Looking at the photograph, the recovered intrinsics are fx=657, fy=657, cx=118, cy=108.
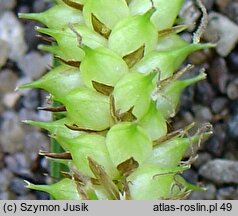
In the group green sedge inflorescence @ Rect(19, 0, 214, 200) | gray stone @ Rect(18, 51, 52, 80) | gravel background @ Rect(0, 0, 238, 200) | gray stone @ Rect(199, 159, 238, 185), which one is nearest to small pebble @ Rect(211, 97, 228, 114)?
gravel background @ Rect(0, 0, 238, 200)

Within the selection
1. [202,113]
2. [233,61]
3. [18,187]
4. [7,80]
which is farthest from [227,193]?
[7,80]

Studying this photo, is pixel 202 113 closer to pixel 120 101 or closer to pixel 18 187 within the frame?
pixel 18 187

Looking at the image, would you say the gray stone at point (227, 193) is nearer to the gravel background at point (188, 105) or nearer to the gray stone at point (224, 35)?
the gravel background at point (188, 105)

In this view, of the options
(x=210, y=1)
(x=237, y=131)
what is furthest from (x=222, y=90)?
(x=210, y=1)

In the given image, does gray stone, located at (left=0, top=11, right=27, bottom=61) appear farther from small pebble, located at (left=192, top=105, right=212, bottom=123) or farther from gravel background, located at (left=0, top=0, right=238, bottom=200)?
small pebble, located at (left=192, top=105, right=212, bottom=123)

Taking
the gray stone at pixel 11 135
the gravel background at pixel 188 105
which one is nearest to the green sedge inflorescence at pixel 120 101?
the gravel background at pixel 188 105

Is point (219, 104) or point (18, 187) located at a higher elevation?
point (219, 104)

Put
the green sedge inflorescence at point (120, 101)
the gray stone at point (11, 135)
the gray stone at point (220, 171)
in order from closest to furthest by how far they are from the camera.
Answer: the green sedge inflorescence at point (120, 101) < the gray stone at point (220, 171) < the gray stone at point (11, 135)
